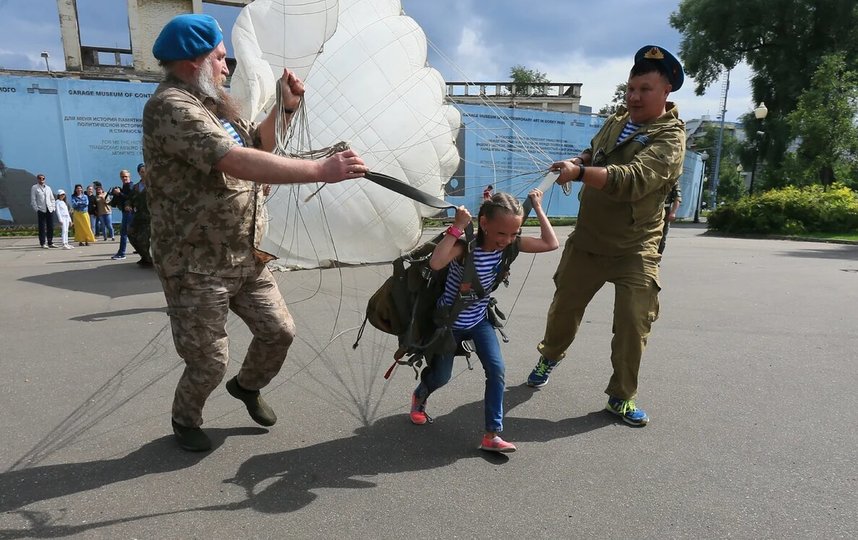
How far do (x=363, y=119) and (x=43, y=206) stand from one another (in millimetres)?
9068

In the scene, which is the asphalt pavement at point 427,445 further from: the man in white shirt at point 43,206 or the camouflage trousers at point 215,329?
the man in white shirt at point 43,206

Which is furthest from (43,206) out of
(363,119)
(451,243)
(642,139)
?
(642,139)

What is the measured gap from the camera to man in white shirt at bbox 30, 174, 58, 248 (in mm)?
11367

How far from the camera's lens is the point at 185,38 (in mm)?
2260

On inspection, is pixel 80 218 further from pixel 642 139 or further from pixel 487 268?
pixel 642 139

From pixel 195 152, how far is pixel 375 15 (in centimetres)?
520

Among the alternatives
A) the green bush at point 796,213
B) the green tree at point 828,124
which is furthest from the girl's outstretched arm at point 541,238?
the green tree at point 828,124

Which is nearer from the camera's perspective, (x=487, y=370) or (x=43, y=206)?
(x=487, y=370)

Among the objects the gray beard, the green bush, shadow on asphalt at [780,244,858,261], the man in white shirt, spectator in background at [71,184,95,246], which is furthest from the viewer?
the green bush

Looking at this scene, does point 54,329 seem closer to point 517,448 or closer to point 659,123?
point 517,448

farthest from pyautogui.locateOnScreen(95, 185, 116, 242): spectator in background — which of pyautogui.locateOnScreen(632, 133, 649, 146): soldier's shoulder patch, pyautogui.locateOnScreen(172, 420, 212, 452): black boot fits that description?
pyautogui.locateOnScreen(632, 133, 649, 146): soldier's shoulder patch

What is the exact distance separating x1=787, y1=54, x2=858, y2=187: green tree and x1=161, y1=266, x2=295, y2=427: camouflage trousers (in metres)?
22.5

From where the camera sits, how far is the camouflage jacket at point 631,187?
2758 millimetres

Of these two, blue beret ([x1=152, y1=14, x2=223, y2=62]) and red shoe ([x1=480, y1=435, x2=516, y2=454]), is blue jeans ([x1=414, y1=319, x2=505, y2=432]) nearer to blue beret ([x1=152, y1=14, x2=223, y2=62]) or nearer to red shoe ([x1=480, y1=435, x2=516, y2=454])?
red shoe ([x1=480, y1=435, x2=516, y2=454])
